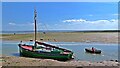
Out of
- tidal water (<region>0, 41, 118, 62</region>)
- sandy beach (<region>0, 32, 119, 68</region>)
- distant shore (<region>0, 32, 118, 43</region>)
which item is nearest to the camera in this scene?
sandy beach (<region>0, 32, 119, 68</region>)

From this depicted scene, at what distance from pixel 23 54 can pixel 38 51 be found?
130 inches

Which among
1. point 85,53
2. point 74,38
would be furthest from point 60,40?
point 85,53

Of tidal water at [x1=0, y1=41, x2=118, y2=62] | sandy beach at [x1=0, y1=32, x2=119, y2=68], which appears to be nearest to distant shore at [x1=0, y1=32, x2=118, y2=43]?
sandy beach at [x1=0, y1=32, x2=119, y2=68]

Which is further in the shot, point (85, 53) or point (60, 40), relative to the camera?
point (60, 40)

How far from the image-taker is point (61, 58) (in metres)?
33.3

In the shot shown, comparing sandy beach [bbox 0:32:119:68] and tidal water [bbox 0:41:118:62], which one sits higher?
sandy beach [bbox 0:32:119:68]

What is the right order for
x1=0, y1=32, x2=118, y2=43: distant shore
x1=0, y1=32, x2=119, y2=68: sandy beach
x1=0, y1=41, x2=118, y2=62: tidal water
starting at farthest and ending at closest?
x1=0, y1=32, x2=118, y2=43: distant shore, x1=0, y1=41, x2=118, y2=62: tidal water, x1=0, y1=32, x2=119, y2=68: sandy beach

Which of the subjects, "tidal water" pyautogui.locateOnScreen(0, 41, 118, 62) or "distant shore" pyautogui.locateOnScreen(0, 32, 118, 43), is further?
"distant shore" pyautogui.locateOnScreen(0, 32, 118, 43)

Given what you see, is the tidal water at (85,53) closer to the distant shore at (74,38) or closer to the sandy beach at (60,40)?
the sandy beach at (60,40)

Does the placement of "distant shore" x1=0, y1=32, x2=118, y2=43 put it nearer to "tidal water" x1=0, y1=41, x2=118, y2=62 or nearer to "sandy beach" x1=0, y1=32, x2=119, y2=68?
"sandy beach" x1=0, y1=32, x2=119, y2=68

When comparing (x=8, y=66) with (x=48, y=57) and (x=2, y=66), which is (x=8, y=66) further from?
(x=48, y=57)

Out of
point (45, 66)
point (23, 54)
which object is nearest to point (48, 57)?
point (23, 54)

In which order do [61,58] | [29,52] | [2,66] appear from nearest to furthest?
[2,66], [61,58], [29,52]

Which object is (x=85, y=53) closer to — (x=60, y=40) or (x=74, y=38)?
(x=60, y=40)
